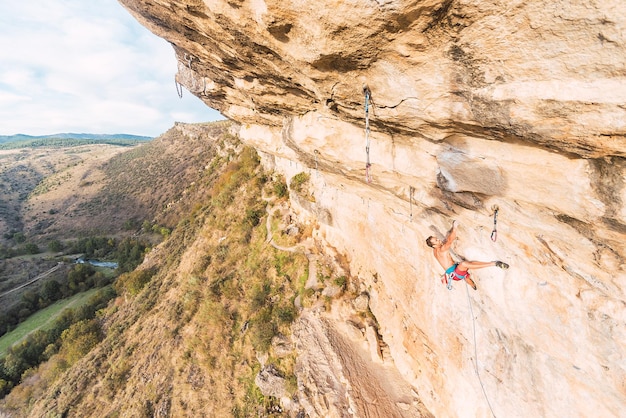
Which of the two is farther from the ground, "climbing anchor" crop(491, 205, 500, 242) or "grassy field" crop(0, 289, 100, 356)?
"climbing anchor" crop(491, 205, 500, 242)

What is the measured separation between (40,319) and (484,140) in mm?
52584

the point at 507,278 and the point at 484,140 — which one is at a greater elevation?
the point at 484,140

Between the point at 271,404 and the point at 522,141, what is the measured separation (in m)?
13.2

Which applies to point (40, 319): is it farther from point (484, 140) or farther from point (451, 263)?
point (484, 140)

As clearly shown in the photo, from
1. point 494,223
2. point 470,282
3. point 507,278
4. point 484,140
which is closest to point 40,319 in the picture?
point 470,282

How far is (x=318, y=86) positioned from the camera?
4.77m

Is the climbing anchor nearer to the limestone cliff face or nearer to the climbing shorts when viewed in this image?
the limestone cliff face

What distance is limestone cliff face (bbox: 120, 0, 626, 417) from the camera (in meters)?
2.71

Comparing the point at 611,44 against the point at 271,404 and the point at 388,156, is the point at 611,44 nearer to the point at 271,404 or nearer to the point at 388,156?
the point at 388,156

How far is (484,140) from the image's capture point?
3.96 metres

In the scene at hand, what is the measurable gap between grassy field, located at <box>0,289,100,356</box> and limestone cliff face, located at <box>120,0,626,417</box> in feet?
147

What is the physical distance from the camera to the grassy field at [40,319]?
1307 inches

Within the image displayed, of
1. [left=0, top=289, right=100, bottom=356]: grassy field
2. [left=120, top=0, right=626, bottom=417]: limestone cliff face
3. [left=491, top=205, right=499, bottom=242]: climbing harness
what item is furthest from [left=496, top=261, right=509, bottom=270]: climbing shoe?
[left=0, top=289, right=100, bottom=356]: grassy field

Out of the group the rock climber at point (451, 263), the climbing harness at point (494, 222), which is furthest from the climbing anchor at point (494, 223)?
the rock climber at point (451, 263)
